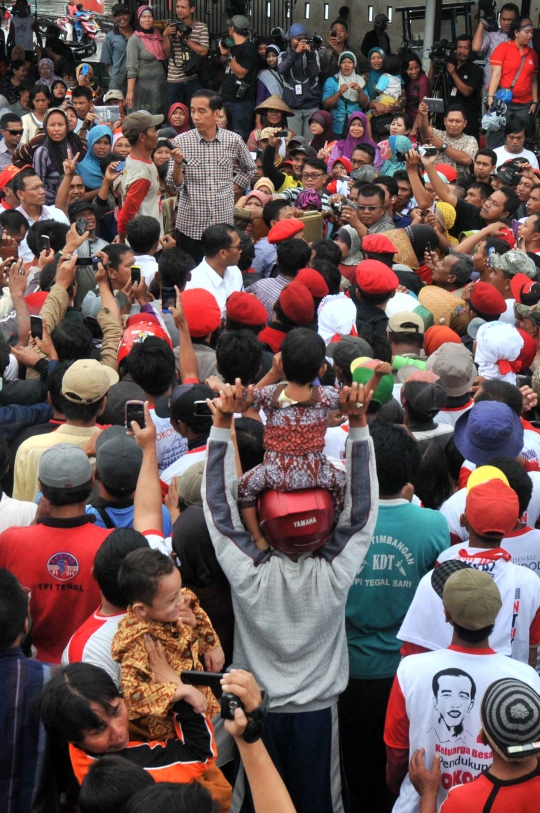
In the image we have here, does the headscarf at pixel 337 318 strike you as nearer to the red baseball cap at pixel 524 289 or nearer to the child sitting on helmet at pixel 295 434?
the red baseball cap at pixel 524 289

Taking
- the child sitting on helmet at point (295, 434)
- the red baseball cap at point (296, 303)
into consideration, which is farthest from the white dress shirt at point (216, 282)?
the child sitting on helmet at point (295, 434)

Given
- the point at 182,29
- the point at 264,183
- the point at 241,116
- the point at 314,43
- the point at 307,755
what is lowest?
the point at 307,755

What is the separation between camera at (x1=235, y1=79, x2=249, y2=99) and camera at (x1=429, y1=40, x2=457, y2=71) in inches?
89.5

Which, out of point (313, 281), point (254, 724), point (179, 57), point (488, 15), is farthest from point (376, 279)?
point (488, 15)

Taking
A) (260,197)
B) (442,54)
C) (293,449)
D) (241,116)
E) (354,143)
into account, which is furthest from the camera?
(442,54)

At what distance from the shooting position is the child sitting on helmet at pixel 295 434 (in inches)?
103

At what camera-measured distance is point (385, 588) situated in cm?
303

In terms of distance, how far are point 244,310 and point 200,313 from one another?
21 cm

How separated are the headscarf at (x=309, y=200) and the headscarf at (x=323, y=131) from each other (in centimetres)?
326

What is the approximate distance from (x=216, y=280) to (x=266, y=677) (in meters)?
3.17

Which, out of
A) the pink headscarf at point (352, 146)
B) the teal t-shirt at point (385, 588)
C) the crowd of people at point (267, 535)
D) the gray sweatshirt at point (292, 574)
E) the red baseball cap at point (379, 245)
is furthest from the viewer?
the pink headscarf at point (352, 146)

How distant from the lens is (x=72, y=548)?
296 centimetres

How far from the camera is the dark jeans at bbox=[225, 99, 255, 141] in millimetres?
10953

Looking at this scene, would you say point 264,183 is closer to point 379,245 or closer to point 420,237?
point 420,237
